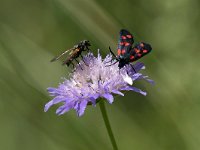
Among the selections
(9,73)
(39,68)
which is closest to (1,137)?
(39,68)

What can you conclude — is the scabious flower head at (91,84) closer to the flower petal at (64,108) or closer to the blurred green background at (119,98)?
the flower petal at (64,108)

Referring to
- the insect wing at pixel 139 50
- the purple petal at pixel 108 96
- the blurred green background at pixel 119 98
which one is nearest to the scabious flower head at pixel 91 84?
the purple petal at pixel 108 96

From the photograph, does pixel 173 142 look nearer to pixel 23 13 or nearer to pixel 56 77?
pixel 56 77

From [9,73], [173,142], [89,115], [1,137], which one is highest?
[9,73]

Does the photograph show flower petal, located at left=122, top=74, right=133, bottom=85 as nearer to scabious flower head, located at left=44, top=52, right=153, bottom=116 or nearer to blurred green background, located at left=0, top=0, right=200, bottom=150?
scabious flower head, located at left=44, top=52, right=153, bottom=116

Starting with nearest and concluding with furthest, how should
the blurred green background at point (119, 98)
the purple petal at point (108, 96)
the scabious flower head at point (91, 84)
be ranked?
the purple petal at point (108, 96)
the scabious flower head at point (91, 84)
the blurred green background at point (119, 98)

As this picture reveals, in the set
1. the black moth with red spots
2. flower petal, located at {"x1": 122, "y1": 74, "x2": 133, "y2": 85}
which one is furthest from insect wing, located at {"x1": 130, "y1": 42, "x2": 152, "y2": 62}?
flower petal, located at {"x1": 122, "y1": 74, "x2": 133, "y2": 85}
